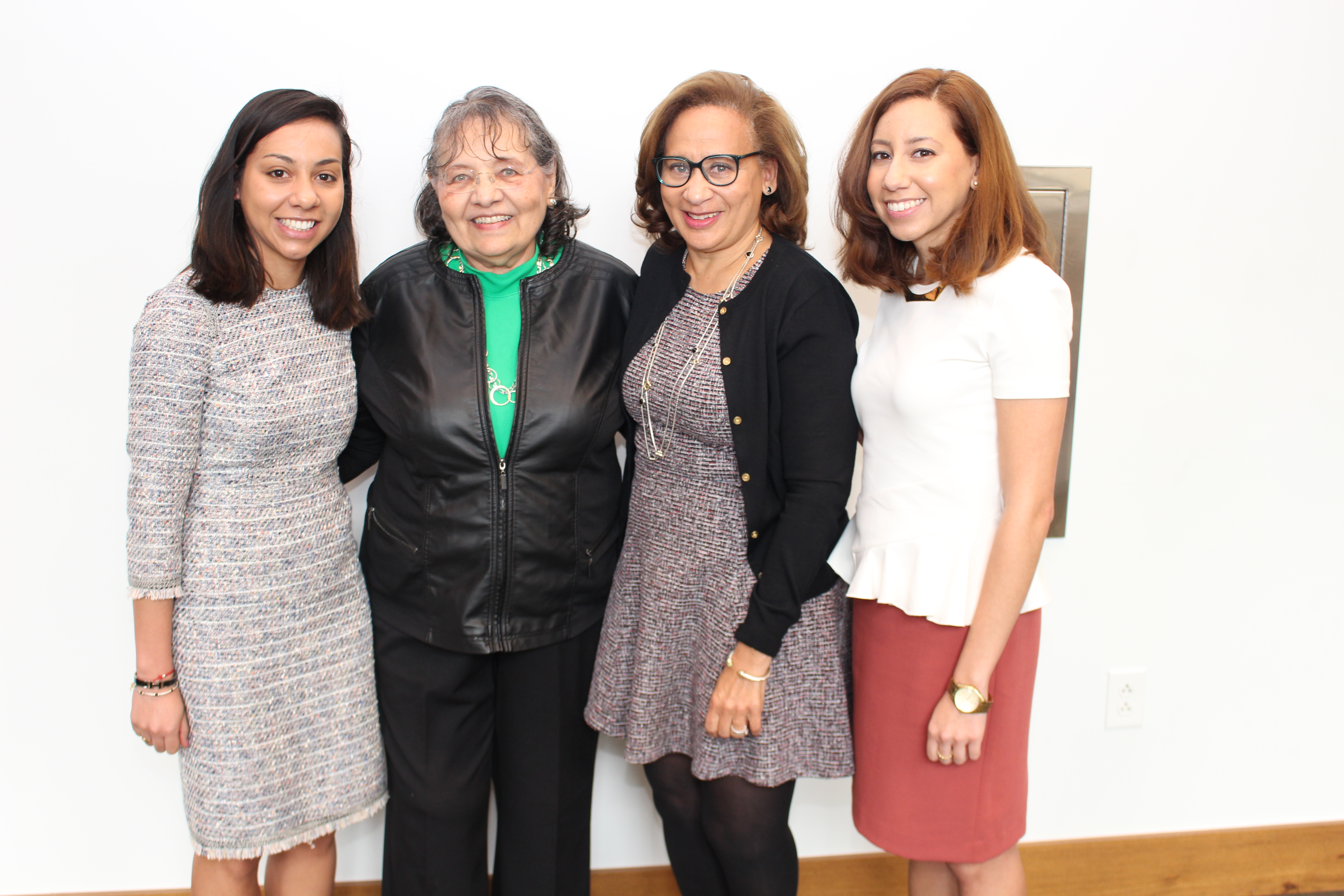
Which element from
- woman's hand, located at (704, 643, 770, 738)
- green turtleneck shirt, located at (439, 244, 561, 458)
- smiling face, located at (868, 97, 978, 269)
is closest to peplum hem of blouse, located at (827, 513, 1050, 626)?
woman's hand, located at (704, 643, 770, 738)

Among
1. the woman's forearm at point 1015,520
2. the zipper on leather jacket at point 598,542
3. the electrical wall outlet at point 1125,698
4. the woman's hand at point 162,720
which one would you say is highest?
the woman's forearm at point 1015,520

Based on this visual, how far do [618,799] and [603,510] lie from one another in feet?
3.04

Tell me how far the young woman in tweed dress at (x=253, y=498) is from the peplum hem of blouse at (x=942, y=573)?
1.04 m

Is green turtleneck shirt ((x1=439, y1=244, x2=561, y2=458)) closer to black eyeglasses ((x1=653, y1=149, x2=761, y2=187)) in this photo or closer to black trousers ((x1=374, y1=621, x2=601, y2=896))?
black eyeglasses ((x1=653, y1=149, x2=761, y2=187))

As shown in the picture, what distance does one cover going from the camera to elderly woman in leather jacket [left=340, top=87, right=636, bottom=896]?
1.63 meters

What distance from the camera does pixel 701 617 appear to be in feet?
5.16

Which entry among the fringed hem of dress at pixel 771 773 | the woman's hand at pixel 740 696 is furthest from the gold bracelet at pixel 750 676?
the fringed hem of dress at pixel 771 773

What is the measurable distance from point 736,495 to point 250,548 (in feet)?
2.86

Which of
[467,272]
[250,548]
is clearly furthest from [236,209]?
[250,548]

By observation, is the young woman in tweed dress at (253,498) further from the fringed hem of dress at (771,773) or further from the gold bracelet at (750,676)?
the gold bracelet at (750,676)

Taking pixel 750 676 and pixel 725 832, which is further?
pixel 725 832

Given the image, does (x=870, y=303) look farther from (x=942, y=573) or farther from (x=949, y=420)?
(x=942, y=573)

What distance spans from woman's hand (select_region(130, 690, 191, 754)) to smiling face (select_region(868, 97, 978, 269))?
152cm

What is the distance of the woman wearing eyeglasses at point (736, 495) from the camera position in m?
1.49
